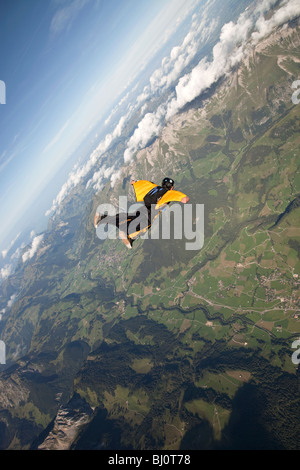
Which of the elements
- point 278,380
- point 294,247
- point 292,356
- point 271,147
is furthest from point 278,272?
point 271,147

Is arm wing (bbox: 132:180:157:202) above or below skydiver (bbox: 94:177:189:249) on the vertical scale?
above

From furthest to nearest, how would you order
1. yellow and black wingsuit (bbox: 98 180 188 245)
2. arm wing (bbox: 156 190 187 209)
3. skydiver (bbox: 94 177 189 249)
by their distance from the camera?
arm wing (bbox: 156 190 187 209), yellow and black wingsuit (bbox: 98 180 188 245), skydiver (bbox: 94 177 189 249)

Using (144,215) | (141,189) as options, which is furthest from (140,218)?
(141,189)

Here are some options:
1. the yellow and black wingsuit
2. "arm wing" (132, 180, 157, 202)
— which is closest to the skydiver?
the yellow and black wingsuit

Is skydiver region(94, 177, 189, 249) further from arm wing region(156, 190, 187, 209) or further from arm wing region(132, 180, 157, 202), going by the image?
arm wing region(132, 180, 157, 202)

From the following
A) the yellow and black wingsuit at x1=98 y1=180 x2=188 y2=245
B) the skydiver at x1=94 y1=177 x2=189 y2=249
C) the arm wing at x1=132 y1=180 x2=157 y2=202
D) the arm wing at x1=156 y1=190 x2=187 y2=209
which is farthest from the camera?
the arm wing at x1=132 y1=180 x2=157 y2=202

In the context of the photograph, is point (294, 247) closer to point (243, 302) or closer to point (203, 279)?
point (243, 302)

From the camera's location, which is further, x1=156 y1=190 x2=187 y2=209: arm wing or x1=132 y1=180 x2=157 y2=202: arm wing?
x1=132 y1=180 x2=157 y2=202: arm wing

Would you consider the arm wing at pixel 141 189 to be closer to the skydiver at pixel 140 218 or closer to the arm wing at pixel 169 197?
the skydiver at pixel 140 218

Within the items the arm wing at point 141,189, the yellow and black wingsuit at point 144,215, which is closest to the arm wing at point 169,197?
the yellow and black wingsuit at point 144,215
